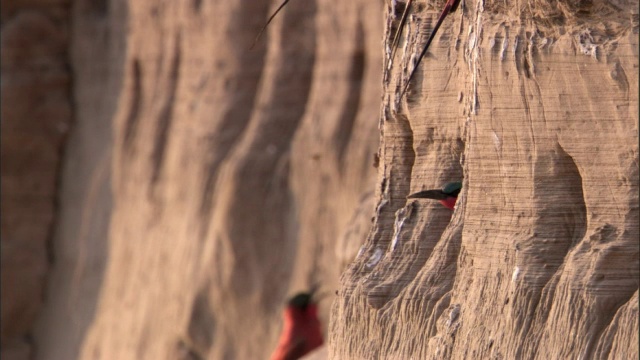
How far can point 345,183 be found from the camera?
37.6 ft

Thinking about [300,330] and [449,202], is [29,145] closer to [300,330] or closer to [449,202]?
[300,330]

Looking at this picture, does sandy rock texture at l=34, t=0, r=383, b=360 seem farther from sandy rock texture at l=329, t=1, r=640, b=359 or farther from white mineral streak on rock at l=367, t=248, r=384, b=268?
sandy rock texture at l=329, t=1, r=640, b=359

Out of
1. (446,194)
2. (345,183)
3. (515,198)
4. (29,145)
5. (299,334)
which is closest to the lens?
(515,198)

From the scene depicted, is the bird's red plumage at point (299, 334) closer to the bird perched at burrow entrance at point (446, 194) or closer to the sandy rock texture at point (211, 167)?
the sandy rock texture at point (211, 167)

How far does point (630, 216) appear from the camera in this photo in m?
4.81

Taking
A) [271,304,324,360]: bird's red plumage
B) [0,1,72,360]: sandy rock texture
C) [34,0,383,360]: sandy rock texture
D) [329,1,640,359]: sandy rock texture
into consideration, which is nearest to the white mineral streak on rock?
[329,1,640,359]: sandy rock texture

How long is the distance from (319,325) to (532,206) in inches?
217

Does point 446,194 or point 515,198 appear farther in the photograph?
point 446,194

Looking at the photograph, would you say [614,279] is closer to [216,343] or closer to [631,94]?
[631,94]

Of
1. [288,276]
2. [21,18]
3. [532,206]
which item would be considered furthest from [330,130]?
[532,206]

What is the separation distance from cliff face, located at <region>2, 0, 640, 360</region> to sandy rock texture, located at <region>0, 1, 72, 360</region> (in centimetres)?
7

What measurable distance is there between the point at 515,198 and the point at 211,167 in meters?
7.71

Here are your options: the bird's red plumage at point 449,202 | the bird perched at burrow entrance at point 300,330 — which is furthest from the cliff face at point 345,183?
the bird perched at burrow entrance at point 300,330

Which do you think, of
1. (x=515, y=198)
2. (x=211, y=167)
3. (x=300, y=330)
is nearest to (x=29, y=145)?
(x=211, y=167)
